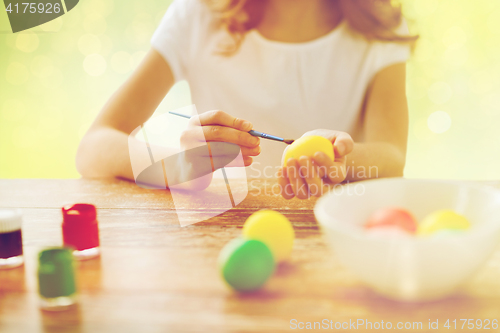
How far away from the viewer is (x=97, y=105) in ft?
7.79

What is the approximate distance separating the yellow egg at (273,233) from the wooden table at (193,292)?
0.02 m

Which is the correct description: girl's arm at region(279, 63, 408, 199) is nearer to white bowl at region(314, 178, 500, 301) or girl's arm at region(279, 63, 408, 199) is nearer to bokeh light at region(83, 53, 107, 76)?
white bowl at region(314, 178, 500, 301)

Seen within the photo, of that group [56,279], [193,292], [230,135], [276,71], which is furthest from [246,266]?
[276,71]

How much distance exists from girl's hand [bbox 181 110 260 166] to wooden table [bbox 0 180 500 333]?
23cm

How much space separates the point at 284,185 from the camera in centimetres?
78

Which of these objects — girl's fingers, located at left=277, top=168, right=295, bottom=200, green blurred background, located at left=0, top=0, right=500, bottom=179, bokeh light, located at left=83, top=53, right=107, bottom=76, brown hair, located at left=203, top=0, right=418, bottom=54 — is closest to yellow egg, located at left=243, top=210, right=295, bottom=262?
girl's fingers, located at left=277, top=168, right=295, bottom=200

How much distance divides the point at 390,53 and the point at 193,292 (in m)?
1.22

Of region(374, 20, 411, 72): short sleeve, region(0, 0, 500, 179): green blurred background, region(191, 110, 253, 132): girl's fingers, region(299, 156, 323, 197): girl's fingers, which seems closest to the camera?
region(299, 156, 323, 197): girl's fingers

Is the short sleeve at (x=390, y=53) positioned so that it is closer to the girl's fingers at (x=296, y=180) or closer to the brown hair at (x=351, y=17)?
the brown hair at (x=351, y=17)

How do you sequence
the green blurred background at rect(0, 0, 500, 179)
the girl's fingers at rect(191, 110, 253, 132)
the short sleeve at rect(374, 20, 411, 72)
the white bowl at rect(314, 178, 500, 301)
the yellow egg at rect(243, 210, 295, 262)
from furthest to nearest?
the green blurred background at rect(0, 0, 500, 179) < the short sleeve at rect(374, 20, 411, 72) < the girl's fingers at rect(191, 110, 253, 132) < the yellow egg at rect(243, 210, 295, 262) < the white bowl at rect(314, 178, 500, 301)

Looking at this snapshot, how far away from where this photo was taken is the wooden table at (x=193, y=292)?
1.21ft

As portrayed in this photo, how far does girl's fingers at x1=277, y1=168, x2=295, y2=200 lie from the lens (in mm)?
762

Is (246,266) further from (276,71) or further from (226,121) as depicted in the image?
(276,71)

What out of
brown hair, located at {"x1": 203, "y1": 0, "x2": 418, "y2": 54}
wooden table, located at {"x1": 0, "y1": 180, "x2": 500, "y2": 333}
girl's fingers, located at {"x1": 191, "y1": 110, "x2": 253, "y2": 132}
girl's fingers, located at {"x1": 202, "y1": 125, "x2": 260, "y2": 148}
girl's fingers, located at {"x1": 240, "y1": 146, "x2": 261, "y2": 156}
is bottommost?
wooden table, located at {"x1": 0, "y1": 180, "x2": 500, "y2": 333}
